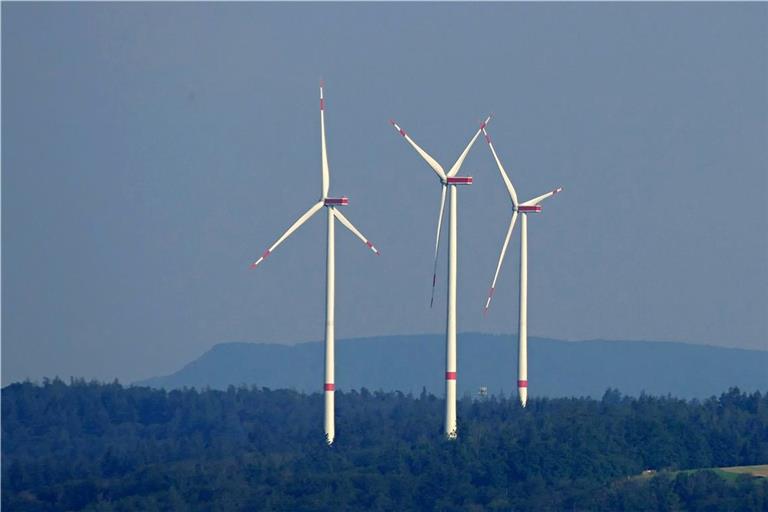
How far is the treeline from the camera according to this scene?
11819 cm

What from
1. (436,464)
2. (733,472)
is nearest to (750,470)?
(733,472)

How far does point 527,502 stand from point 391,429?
122 feet

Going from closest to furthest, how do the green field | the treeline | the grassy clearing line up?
the treeline < the green field < the grassy clearing

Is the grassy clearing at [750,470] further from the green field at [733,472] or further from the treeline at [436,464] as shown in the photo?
the treeline at [436,464]

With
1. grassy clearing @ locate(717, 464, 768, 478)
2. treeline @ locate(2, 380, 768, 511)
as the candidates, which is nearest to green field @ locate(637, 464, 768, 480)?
grassy clearing @ locate(717, 464, 768, 478)

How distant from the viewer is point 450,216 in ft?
403

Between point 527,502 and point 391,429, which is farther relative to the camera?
point 391,429

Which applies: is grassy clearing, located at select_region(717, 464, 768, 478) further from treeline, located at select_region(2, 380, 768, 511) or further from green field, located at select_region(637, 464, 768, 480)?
treeline, located at select_region(2, 380, 768, 511)

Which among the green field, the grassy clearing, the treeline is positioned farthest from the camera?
the grassy clearing

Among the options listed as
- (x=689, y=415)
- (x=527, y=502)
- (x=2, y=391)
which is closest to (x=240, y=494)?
(x=527, y=502)

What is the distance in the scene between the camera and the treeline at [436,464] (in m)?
118

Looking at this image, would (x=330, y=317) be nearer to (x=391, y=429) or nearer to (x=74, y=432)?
(x=391, y=429)

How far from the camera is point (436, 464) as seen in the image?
127500mm

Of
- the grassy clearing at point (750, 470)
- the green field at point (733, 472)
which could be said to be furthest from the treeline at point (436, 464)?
the grassy clearing at point (750, 470)
